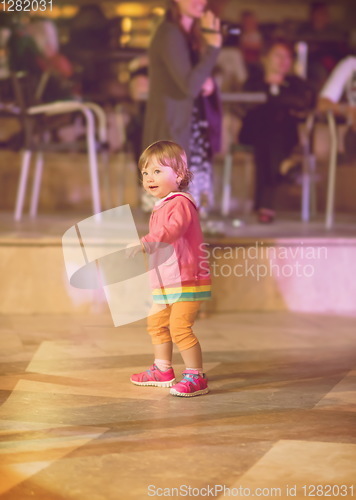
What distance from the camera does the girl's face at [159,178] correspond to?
3.12 meters

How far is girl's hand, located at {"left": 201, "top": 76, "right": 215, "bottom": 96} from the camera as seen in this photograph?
4883 millimetres

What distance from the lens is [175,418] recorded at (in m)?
2.80

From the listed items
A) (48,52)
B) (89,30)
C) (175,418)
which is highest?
(89,30)

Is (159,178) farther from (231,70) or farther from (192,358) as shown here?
(231,70)

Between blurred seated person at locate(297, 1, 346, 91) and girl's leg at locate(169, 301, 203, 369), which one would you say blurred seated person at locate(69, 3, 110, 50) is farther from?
girl's leg at locate(169, 301, 203, 369)

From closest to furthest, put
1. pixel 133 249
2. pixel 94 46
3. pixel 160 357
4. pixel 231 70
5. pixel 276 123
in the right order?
1. pixel 133 249
2. pixel 160 357
3. pixel 276 123
4. pixel 231 70
5. pixel 94 46

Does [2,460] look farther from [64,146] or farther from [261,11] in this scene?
[261,11]

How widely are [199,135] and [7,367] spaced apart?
191 centimetres

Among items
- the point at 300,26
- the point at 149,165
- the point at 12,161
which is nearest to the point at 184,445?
the point at 149,165

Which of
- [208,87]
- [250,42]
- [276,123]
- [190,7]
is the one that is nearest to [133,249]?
[190,7]

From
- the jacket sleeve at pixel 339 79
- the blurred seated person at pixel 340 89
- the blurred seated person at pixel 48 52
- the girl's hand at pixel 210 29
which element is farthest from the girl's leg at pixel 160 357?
the blurred seated person at pixel 48 52

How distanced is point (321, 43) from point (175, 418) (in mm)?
7783

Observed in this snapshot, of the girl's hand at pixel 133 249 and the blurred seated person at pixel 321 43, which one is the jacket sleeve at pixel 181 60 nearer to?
the girl's hand at pixel 133 249

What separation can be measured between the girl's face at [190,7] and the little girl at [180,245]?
1487mm
